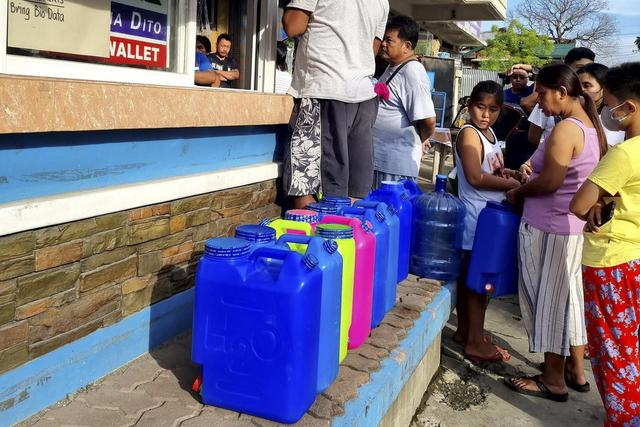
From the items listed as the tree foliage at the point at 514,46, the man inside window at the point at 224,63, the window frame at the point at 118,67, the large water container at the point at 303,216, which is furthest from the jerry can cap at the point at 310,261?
the tree foliage at the point at 514,46

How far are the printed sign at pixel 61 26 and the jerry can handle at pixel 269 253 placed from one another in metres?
1.12

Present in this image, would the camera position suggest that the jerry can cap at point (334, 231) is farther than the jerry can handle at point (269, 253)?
Yes

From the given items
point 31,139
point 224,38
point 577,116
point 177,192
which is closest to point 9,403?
point 31,139

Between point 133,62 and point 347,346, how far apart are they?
1.57 meters

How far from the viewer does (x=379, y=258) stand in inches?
110

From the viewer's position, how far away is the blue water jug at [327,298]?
2.03 metres

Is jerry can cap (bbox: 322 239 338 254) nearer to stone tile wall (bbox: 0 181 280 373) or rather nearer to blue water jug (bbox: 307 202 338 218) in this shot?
blue water jug (bbox: 307 202 338 218)

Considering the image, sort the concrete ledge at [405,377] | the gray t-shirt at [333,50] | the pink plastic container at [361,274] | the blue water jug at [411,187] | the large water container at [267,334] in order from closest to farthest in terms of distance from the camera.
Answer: the large water container at [267,334] < the concrete ledge at [405,377] < the pink plastic container at [361,274] < the gray t-shirt at [333,50] < the blue water jug at [411,187]

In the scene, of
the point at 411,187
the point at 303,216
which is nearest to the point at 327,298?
the point at 303,216

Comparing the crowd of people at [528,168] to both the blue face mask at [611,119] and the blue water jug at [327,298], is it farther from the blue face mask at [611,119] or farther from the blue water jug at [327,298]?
the blue water jug at [327,298]

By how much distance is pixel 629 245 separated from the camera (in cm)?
260

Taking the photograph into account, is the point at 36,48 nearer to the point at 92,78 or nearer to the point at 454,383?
the point at 92,78

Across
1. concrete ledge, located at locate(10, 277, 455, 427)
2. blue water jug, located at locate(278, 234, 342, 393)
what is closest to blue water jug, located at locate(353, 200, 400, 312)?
concrete ledge, located at locate(10, 277, 455, 427)

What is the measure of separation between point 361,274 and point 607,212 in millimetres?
1131
